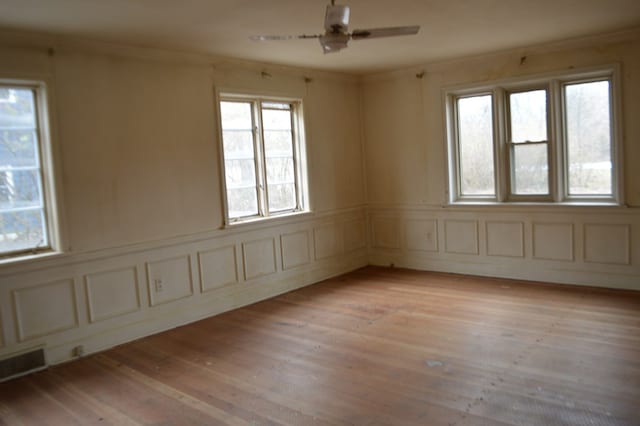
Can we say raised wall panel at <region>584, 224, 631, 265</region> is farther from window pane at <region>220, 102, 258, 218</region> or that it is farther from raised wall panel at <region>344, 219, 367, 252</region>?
window pane at <region>220, 102, 258, 218</region>

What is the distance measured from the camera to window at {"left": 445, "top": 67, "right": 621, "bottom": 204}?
5.56 m

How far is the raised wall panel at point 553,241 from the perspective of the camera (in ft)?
18.9

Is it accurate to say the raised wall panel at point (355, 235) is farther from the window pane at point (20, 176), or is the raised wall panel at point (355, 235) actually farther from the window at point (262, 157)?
the window pane at point (20, 176)

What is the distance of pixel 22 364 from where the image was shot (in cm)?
404

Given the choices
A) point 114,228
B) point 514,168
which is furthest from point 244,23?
point 514,168

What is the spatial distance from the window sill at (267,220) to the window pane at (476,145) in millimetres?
2123

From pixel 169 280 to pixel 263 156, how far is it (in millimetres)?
1820

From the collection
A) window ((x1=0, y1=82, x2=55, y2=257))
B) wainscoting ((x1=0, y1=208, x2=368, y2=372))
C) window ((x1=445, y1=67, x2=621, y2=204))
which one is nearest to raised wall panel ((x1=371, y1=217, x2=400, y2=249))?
wainscoting ((x1=0, y1=208, x2=368, y2=372))

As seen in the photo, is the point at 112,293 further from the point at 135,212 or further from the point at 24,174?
the point at 24,174

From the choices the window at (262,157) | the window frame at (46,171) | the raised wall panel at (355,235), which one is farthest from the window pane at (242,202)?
the window frame at (46,171)

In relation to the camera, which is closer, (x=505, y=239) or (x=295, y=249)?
(x=505, y=239)

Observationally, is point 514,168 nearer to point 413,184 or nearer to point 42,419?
→ point 413,184

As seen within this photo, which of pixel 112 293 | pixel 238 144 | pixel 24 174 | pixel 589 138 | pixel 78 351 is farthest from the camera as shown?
pixel 238 144

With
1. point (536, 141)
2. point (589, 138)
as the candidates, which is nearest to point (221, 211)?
point (536, 141)
